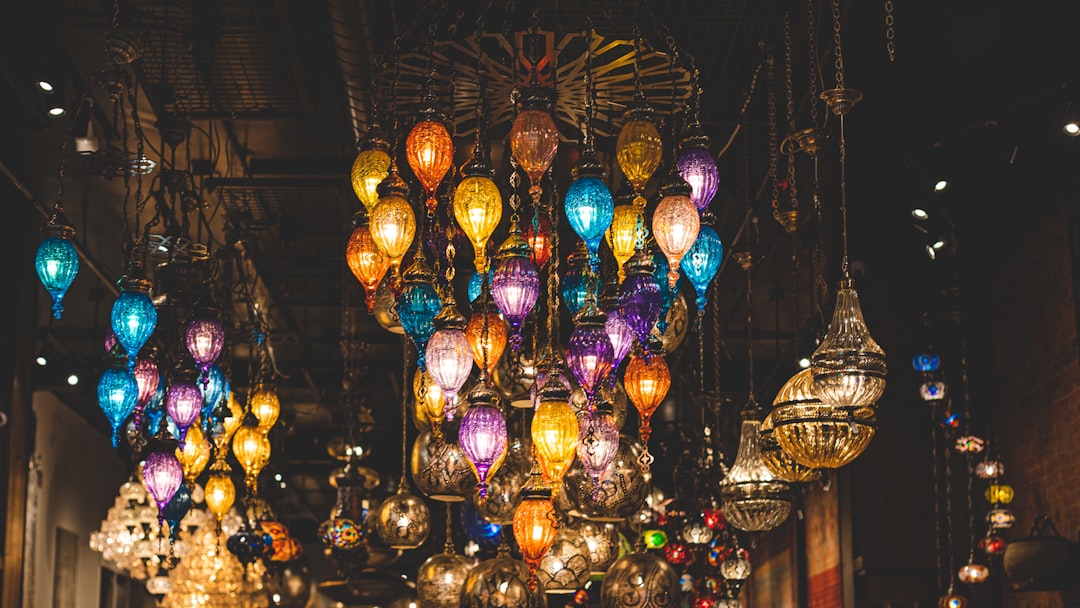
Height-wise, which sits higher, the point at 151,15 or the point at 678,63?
the point at 151,15


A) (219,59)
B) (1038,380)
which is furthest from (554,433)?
(1038,380)

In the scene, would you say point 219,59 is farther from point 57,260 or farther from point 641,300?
point 641,300

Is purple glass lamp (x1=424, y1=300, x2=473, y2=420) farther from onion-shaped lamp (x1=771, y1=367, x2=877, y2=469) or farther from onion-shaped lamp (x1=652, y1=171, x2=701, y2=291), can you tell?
onion-shaped lamp (x1=771, y1=367, x2=877, y2=469)

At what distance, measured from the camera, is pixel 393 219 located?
518cm

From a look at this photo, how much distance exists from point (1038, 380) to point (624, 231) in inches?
186

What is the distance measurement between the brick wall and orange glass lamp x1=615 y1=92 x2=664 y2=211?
4.40m

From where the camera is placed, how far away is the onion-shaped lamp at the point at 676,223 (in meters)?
5.03

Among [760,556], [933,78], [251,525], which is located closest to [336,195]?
[251,525]

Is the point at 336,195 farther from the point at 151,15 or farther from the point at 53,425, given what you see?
the point at 53,425

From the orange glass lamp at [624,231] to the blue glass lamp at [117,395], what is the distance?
235 centimetres

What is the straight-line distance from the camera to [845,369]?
181 inches

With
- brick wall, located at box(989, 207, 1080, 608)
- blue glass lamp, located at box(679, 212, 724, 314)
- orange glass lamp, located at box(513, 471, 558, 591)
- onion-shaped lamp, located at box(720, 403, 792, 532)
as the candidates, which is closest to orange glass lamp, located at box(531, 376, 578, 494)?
orange glass lamp, located at box(513, 471, 558, 591)

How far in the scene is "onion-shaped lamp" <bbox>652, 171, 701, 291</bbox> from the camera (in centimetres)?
503

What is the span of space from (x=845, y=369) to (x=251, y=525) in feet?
19.6
